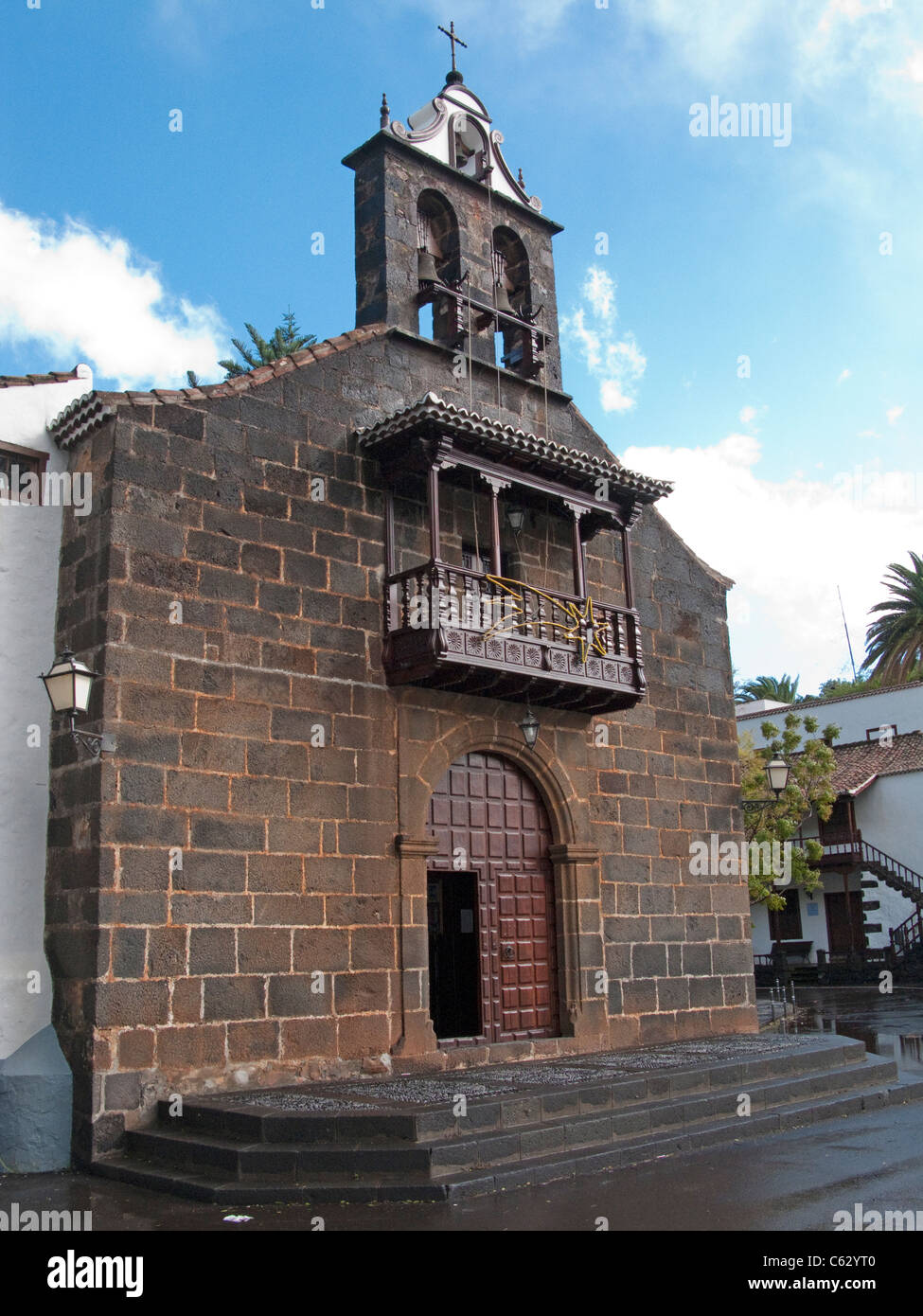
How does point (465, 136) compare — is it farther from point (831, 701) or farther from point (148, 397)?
point (831, 701)

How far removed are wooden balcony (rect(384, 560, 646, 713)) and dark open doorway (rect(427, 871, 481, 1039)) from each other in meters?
2.18

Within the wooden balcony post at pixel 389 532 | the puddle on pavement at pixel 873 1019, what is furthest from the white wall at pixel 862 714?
the wooden balcony post at pixel 389 532

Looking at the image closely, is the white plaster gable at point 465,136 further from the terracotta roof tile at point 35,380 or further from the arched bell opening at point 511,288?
the terracotta roof tile at point 35,380

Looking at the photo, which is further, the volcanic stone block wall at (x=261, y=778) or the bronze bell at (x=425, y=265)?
the bronze bell at (x=425, y=265)

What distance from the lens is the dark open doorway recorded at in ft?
39.5

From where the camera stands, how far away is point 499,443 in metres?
11.4

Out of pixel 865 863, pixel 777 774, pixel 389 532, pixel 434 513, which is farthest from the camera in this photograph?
pixel 865 863

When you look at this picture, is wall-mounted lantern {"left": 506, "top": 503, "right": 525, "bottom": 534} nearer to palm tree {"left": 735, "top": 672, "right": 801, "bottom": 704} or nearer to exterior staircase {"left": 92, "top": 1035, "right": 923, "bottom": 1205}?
exterior staircase {"left": 92, "top": 1035, "right": 923, "bottom": 1205}

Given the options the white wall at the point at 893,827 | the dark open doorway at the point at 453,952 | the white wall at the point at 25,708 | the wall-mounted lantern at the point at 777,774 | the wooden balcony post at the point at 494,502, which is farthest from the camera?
the white wall at the point at 893,827

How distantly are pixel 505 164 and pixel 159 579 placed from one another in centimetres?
755

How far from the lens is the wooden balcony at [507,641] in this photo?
10773 mm

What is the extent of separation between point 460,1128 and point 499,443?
6.38m


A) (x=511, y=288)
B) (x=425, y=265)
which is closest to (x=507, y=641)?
(x=425, y=265)

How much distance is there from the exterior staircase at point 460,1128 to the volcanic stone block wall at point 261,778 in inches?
26.0
